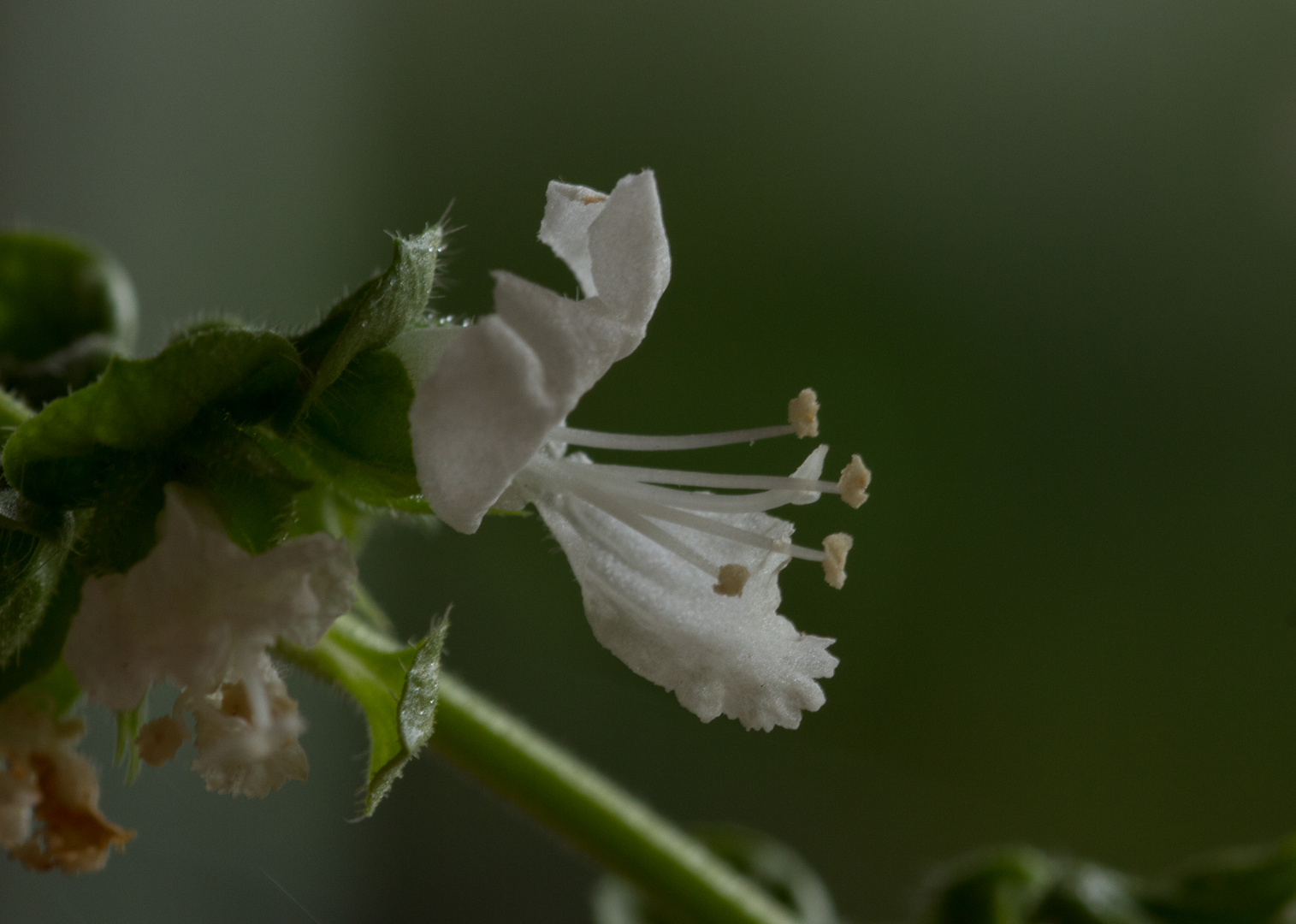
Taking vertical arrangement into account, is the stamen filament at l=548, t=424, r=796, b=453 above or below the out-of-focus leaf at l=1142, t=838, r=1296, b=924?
above

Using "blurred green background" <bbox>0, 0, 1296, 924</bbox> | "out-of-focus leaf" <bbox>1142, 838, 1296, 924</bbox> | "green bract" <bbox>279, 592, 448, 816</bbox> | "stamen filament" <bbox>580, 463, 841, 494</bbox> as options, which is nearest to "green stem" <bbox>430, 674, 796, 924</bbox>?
"green bract" <bbox>279, 592, 448, 816</bbox>

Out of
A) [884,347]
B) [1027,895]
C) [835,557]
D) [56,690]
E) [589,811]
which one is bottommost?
[884,347]

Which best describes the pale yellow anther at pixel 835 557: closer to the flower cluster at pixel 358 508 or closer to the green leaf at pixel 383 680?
the flower cluster at pixel 358 508

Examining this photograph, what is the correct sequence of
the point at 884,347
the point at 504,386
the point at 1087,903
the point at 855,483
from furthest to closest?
Result: the point at 884,347
the point at 1087,903
the point at 855,483
the point at 504,386

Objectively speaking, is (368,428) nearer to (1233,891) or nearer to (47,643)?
(47,643)

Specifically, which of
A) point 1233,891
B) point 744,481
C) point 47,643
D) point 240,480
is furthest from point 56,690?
point 1233,891

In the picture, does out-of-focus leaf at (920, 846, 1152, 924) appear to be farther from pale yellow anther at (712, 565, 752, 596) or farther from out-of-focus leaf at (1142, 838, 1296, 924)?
pale yellow anther at (712, 565, 752, 596)
